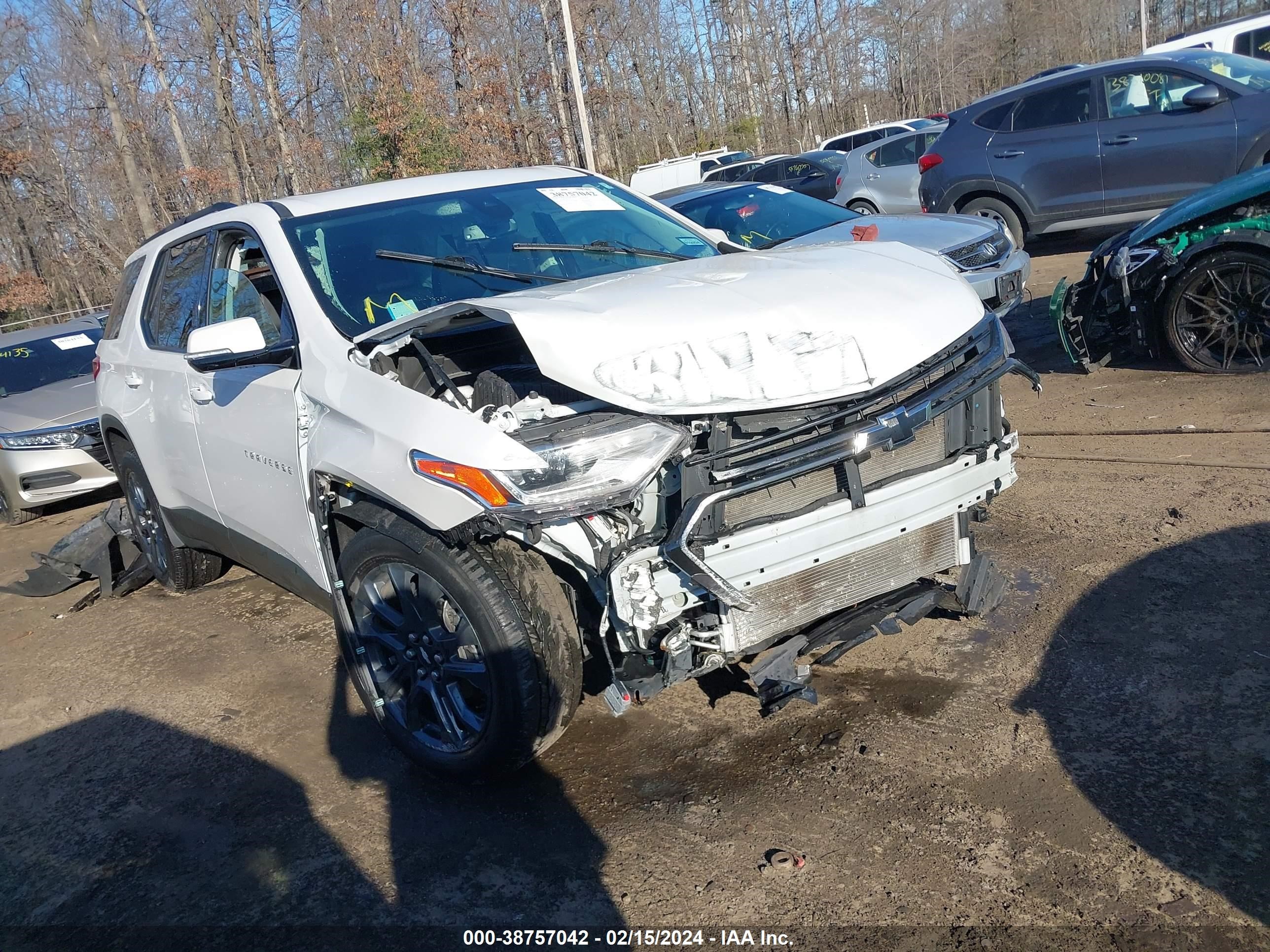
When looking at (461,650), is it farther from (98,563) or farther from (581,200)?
(98,563)

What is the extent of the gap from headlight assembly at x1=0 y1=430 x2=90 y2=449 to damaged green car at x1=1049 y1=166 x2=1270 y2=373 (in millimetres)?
7518

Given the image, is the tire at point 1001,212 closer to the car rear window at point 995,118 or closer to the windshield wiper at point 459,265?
the car rear window at point 995,118

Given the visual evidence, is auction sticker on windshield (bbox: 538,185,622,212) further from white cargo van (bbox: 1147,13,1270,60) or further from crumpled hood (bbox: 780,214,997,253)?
white cargo van (bbox: 1147,13,1270,60)

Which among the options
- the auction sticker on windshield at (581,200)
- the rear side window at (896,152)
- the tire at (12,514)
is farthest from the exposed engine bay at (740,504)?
the rear side window at (896,152)

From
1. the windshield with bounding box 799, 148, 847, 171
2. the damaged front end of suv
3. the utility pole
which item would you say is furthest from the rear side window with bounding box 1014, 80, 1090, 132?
the utility pole

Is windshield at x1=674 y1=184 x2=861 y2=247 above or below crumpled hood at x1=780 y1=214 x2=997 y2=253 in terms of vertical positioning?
above

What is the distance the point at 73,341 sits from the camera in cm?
969

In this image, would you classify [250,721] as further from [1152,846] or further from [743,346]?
[1152,846]

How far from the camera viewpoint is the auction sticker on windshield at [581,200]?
14.6 feet

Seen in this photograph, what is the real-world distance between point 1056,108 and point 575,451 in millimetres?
9782

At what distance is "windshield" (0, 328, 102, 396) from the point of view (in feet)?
30.0

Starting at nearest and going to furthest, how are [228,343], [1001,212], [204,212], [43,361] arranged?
[228,343] → [204,212] → [43,361] → [1001,212]

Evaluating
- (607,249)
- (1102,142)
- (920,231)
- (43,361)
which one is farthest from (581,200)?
(1102,142)

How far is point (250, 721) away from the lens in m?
4.14
